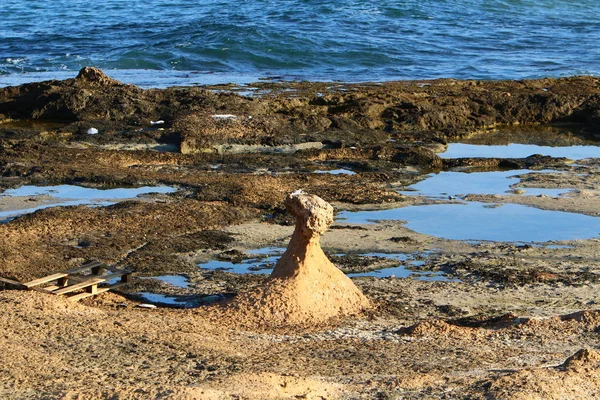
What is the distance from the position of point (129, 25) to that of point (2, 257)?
23697 mm

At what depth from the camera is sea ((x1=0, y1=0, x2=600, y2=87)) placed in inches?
957

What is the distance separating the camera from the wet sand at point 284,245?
5797mm

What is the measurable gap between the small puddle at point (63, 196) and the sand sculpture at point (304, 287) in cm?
386

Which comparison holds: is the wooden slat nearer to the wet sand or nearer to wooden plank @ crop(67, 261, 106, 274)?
the wet sand

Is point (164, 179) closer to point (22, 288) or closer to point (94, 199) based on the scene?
point (94, 199)

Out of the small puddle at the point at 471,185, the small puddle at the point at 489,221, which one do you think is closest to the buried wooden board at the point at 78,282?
the small puddle at the point at 489,221

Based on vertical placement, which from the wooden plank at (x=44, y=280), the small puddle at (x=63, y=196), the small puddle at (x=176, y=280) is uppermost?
the wooden plank at (x=44, y=280)

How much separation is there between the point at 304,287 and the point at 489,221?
3.84m

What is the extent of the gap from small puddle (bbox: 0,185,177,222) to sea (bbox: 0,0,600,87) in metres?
9.35

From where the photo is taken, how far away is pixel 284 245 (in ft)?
32.0

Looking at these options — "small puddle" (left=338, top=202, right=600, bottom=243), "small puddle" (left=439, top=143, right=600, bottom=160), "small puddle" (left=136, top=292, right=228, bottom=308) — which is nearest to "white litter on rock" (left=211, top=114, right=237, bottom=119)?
"small puddle" (left=439, top=143, right=600, bottom=160)

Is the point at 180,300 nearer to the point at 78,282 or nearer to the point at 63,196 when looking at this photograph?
the point at 78,282

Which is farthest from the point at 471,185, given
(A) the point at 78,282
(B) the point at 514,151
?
(A) the point at 78,282

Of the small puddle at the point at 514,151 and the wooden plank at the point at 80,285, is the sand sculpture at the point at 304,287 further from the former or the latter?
the small puddle at the point at 514,151
